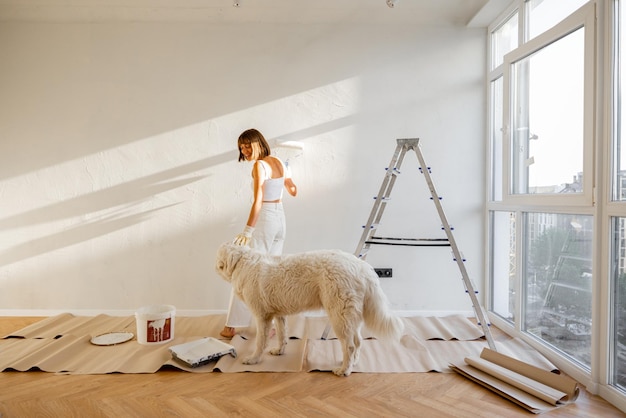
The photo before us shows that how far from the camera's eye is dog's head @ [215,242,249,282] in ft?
8.82

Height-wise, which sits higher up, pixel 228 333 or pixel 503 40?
pixel 503 40

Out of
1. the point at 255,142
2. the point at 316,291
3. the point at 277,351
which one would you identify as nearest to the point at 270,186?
the point at 255,142

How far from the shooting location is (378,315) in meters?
2.51

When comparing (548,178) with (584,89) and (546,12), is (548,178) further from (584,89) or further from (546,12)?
(546,12)

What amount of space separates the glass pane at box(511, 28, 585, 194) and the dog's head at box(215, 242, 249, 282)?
7.44 ft

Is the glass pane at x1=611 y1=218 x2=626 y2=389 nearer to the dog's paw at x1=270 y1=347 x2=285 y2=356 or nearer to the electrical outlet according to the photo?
the electrical outlet

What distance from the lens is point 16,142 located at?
13.0 feet

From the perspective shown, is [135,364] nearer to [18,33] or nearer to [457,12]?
[18,33]

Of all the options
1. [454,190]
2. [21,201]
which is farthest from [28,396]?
[454,190]

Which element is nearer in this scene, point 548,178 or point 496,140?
point 548,178

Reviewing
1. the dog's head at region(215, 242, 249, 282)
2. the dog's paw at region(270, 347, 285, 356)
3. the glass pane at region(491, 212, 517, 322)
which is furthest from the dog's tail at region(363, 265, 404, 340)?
the glass pane at region(491, 212, 517, 322)

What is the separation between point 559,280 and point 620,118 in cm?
118

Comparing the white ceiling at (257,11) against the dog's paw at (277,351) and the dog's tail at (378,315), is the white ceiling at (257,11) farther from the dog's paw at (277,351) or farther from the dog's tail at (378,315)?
the dog's paw at (277,351)

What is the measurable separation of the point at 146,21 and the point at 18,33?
50.9 inches
